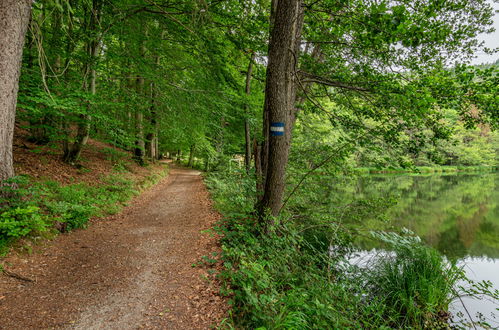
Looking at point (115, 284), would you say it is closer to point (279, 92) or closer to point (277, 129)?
point (277, 129)

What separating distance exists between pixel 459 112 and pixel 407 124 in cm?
75

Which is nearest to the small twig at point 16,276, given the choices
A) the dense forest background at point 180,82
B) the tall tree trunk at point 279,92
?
the dense forest background at point 180,82

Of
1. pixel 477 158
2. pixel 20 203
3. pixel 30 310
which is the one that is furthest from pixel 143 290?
pixel 477 158

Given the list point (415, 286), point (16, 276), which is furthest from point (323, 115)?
point (16, 276)

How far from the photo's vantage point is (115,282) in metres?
3.18

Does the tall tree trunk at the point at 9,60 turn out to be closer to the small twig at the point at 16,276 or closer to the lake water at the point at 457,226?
the small twig at the point at 16,276

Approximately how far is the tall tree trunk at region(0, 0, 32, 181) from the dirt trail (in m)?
1.69

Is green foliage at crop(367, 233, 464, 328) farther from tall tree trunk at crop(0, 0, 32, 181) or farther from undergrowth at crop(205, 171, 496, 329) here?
tall tree trunk at crop(0, 0, 32, 181)

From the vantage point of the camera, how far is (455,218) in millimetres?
12219

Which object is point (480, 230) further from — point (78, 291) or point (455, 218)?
point (78, 291)

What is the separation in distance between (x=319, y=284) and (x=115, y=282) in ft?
9.67

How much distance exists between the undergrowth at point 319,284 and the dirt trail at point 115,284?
0.42 metres

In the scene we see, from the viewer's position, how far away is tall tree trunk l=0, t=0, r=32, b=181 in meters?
3.40

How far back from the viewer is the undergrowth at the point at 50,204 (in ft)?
11.3
